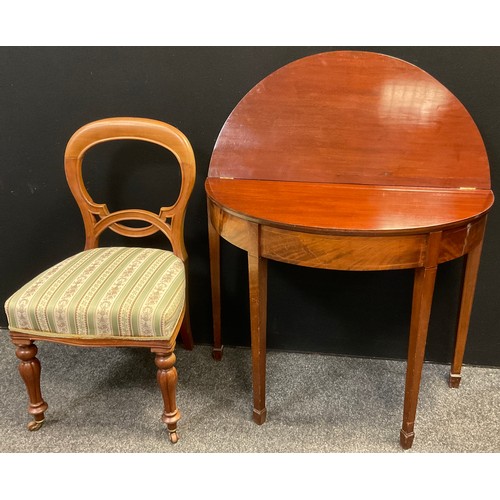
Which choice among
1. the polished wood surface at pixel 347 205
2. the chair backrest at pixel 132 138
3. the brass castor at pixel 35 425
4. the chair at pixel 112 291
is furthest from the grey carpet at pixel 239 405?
the polished wood surface at pixel 347 205

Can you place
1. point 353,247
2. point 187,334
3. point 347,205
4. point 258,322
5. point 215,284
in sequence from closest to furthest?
1. point 353,247
2. point 347,205
3. point 258,322
4. point 215,284
5. point 187,334

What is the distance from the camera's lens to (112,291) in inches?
72.7

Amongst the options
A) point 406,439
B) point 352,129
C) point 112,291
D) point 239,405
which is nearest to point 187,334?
point 239,405

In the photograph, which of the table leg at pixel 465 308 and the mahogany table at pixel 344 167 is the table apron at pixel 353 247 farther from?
the table leg at pixel 465 308

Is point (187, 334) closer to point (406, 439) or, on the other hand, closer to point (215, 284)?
point (215, 284)

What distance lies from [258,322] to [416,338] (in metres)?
0.51

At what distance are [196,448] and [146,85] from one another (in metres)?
1.36

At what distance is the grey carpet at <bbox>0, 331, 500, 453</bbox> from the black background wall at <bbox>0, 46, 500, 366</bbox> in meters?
0.14

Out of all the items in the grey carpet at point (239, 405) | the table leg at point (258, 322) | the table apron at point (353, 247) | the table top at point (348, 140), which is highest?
the table top at point (348, 140)

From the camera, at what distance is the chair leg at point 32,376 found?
193 cm

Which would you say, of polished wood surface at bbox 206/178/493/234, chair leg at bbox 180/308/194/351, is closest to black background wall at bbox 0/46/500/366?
chair leg at bbox 180/308/194/351

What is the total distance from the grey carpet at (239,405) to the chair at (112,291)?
123mm

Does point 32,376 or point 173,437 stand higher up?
point 32,376
